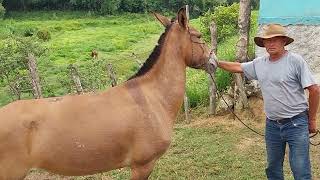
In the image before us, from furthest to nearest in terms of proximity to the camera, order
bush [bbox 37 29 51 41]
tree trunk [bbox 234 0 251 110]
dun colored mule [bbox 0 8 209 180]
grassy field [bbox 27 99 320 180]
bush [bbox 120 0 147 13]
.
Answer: bush [bbox 120 0 147 13]
bush [bbox 37 29 51 41]
tree trunk [bbox 234 0 251 110]
grassy field [bbox 27 99 320 180]
dun colored mule [bbox 0 8 209 180]

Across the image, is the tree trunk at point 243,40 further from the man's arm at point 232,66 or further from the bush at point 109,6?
the bush at point 109,6

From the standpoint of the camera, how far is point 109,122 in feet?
13.3

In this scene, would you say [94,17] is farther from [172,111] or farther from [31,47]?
[172,111]

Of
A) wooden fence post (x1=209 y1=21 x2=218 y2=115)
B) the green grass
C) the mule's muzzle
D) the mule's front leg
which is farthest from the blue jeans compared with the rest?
wooden fence post (x1=209 y1=21 x2=218 y2=115)

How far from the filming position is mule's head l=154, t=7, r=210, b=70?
14.2 feet

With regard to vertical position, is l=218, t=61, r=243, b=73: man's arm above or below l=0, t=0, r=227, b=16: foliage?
above

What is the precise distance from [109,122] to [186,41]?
102 cm

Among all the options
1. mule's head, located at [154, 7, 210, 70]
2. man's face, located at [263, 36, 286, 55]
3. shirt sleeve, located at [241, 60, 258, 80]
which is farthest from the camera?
shirt sleeve, located at [241, 60, 258, 80]

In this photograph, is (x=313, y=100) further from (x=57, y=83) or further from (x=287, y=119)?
(x=57, y=83)

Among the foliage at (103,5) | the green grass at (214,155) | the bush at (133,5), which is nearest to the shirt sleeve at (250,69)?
the green grass at (214,155)

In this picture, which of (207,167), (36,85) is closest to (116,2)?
(36,85)

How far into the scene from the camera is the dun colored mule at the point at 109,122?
12.6 ft

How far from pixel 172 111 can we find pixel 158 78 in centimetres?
33

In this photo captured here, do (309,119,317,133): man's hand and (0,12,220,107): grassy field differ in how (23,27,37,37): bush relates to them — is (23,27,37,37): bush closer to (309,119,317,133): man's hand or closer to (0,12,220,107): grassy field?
(0,12,220,107): grassy field
